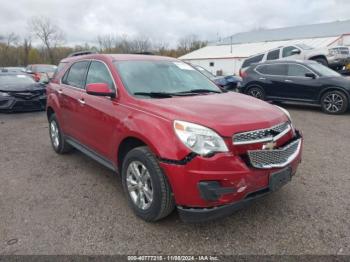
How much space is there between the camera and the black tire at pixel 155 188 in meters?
2.69

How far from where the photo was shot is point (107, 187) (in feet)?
12.8

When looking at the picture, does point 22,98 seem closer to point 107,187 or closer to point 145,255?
point 107,187

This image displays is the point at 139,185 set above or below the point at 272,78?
below

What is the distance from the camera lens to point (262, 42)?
3759 centimetres

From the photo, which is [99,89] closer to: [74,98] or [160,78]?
[160,78]

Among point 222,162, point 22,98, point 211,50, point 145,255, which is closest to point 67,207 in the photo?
→ point 145,255

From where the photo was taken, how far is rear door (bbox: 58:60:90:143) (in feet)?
13.6

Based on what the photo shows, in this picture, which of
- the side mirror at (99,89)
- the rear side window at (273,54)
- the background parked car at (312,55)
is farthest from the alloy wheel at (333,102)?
the side mirror at (99,89)

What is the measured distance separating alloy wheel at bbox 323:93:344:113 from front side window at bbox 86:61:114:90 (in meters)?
7.28

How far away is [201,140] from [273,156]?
77 centimetres

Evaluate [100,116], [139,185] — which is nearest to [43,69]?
[100,116]

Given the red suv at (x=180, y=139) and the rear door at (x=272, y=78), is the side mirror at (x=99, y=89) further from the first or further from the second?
the rear door at (x=272, y=78)

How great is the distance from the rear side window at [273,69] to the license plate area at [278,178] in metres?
7.47

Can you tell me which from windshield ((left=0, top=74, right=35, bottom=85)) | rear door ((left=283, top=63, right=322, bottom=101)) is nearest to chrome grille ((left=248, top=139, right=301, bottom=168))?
rear door ((left=283, top=63, right=322, bottom=101))
